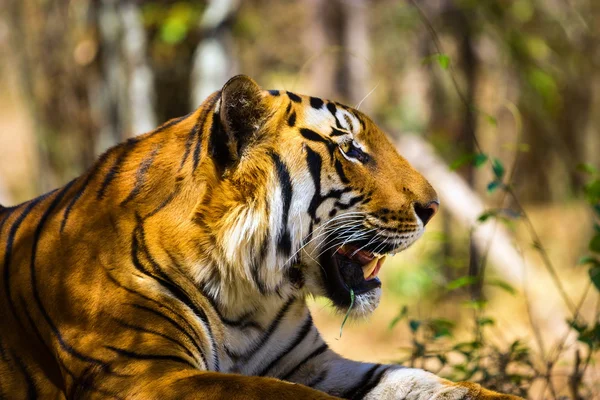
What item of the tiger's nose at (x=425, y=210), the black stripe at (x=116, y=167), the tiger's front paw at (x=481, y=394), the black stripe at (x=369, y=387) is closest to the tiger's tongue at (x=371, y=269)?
the tiger's nose at (x=425, y=210)

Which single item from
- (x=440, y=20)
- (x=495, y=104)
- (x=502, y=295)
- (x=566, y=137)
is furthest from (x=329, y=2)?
(x=566, y=137)

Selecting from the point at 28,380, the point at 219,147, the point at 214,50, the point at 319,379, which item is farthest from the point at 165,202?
the point at 214,50

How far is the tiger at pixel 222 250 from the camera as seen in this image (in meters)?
2.46

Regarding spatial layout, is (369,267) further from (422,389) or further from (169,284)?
(169,284)

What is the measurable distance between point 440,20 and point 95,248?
7493mm

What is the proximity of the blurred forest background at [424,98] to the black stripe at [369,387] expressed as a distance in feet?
4.47

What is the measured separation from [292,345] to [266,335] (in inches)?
5.1

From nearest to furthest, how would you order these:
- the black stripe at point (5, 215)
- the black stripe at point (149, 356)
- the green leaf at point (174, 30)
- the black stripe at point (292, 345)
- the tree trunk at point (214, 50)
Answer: the black stripe at point (149, 356) < the black stripe at point (292, 345) < the black stripe at point (5, 215) < the green leaf at point (174, 30) < the tree trunk at point (214, 50)

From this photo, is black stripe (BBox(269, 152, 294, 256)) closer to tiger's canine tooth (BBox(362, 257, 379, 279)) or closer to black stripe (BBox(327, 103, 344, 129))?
black stripe (BBox(327, 103, 344, 129))

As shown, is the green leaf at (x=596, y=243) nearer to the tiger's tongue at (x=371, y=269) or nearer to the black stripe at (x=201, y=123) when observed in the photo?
the tiger's tongue at (x=371, y=269)

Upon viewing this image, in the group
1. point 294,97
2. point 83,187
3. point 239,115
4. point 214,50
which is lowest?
point 83,187

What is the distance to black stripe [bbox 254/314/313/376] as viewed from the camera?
9.14 feet

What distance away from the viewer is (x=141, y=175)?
2678 mm

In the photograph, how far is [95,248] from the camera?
256 cm
